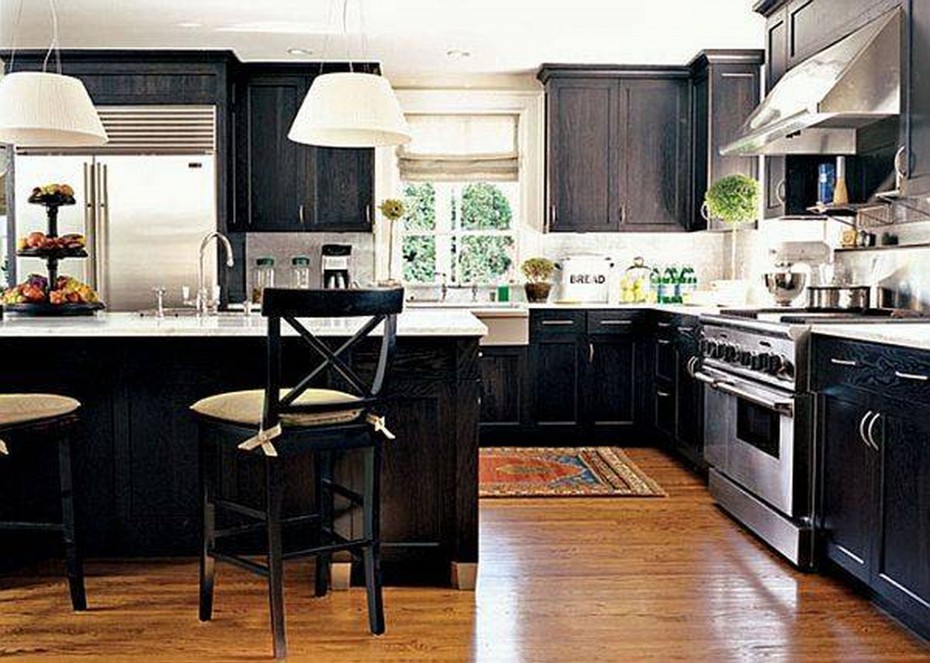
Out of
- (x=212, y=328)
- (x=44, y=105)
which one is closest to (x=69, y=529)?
(x=212, y=328)

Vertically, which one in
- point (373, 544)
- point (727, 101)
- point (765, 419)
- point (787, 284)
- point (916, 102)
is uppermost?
point (727, 101)

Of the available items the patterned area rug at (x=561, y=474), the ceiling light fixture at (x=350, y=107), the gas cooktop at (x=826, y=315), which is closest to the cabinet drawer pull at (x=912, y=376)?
the gas cooktop at (x=826, y=315)

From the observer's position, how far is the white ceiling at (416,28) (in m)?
5.15

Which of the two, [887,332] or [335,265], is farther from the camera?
[335,265]

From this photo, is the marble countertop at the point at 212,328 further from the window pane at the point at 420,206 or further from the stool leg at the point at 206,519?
the window pane at the point at 420,206

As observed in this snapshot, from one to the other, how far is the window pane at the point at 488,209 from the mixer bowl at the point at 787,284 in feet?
8.69

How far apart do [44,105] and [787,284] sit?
3.29 m

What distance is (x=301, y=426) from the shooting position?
280cm

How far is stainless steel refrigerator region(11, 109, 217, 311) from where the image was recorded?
619 centimetres

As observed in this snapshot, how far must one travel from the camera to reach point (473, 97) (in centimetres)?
696

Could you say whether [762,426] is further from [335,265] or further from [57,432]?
[335,265]

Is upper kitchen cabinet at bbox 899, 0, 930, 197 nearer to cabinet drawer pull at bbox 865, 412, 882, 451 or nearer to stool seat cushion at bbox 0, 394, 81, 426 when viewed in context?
cabinet drawer pull at bbox 865, 412, 882, 451

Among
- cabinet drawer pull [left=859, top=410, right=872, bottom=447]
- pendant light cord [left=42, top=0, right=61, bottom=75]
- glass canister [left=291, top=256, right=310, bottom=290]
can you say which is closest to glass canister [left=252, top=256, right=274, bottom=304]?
glass canister [left=291, top=256, right=310, bottom=290]

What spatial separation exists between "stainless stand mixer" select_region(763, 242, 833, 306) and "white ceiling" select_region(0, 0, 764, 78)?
1.29 metres
